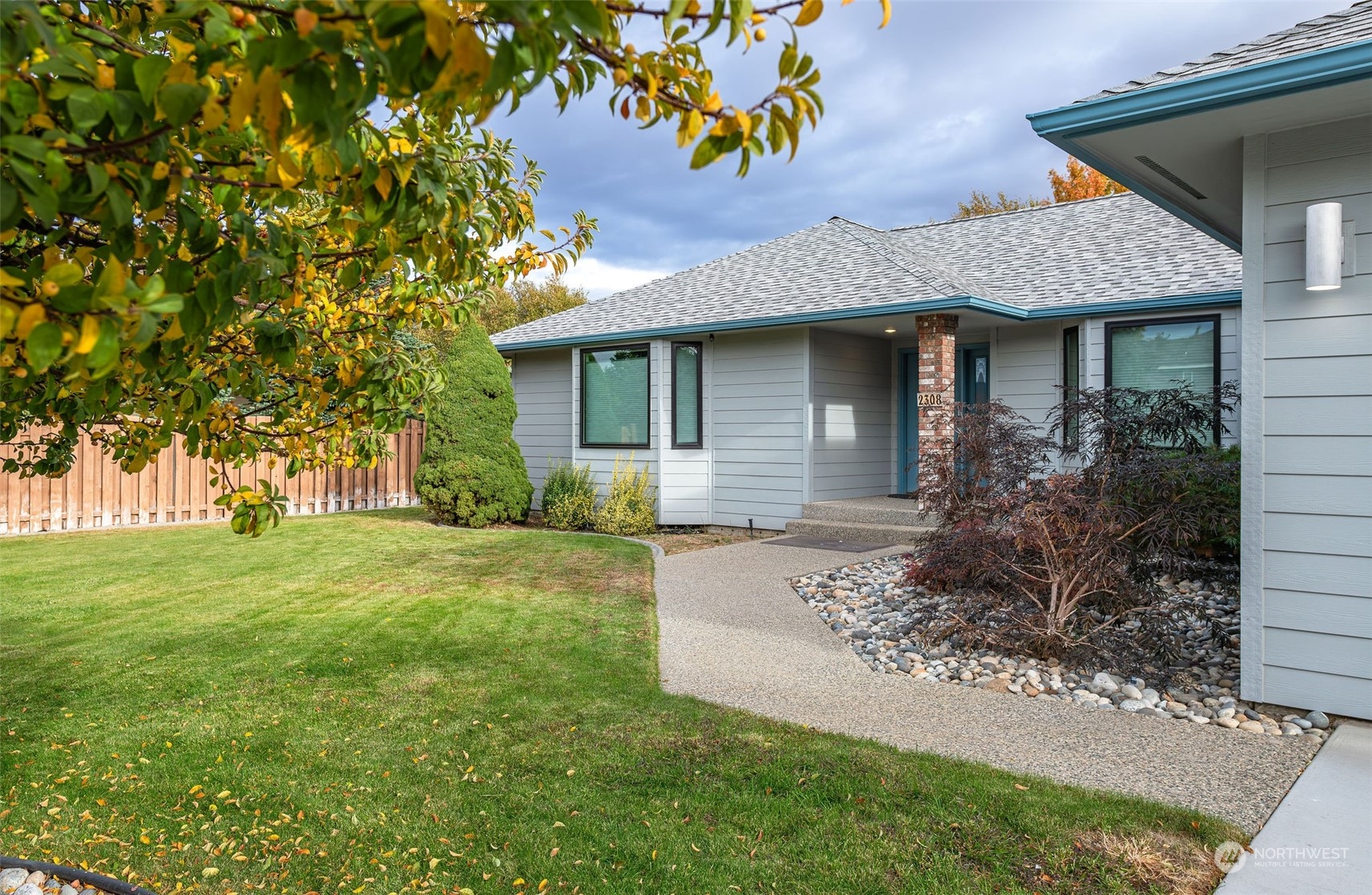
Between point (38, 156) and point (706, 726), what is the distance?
369cm

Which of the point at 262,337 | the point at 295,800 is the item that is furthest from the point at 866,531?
the point at 262,337

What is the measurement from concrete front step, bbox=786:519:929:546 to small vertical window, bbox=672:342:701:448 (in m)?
1.99

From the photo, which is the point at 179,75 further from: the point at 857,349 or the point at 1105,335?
the point at 857,349

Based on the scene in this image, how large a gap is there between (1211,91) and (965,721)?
3.23 meters

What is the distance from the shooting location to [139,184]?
113 centimetres

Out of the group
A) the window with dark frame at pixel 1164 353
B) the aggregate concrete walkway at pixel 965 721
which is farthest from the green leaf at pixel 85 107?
the window with dark frame at pixel 1164 353

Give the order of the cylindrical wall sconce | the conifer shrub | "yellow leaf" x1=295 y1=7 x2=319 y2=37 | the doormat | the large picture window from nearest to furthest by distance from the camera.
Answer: "yellow leaf" x1=295 y1=7 x2=319 y2=37, the cylindrical wall sconce, the doormat, the conifer shrub, the large picture window

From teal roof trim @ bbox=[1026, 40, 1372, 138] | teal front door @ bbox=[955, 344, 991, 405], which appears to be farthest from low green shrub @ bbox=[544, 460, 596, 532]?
teal roof trim @ bbox=[1026, 40, 1372, 138]

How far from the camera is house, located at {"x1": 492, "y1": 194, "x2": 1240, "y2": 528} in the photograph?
984cm

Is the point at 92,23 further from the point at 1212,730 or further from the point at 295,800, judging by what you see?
the point at 1212,730

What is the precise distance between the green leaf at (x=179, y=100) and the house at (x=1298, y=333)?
433 cm

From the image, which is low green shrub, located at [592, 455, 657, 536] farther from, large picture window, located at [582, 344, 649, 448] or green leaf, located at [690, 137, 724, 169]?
green leaf, located at [690, 137, 724, 169]

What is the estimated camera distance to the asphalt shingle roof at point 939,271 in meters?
10.2

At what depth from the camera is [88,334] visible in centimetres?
96
